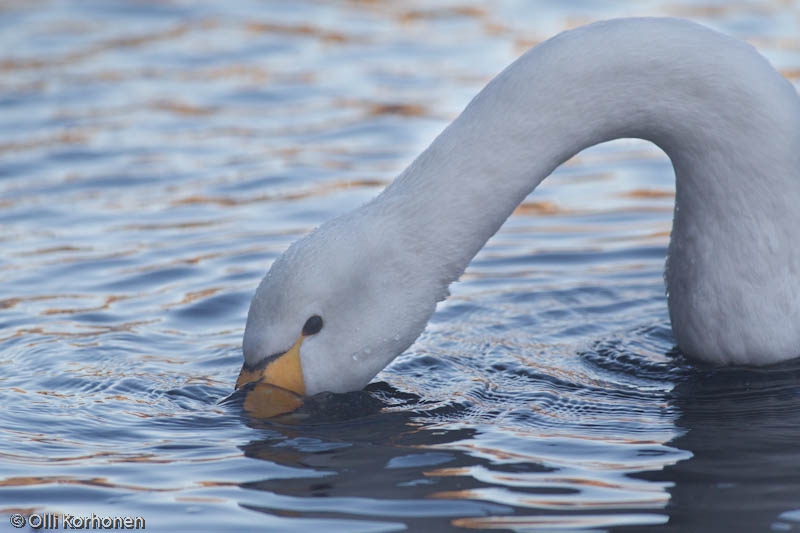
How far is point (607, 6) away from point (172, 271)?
838cm

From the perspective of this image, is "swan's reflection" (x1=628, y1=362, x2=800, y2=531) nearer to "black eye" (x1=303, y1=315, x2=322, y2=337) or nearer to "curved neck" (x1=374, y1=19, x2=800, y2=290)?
"curved neck" (x1=374, y1=19, x2=800, y2=290)

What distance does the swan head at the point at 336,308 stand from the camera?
6.21 meters

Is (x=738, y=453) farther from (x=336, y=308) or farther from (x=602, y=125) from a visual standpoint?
(x=336, y=308)

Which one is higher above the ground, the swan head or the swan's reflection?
the swan head

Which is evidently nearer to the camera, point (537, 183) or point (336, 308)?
point (336, 308)

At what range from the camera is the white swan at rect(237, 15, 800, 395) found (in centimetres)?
629

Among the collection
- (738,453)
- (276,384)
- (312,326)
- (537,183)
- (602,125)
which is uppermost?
(602,125)

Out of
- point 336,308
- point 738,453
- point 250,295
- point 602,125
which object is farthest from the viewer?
point 250,295

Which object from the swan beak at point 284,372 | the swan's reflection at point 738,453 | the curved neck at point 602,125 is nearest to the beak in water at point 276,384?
the swan beak at point 284,372

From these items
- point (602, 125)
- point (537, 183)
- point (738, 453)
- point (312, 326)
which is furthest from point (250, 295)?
point (738, 453)

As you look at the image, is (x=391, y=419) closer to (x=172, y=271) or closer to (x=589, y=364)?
(x=589, y=364)

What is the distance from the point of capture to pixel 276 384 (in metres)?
6.43

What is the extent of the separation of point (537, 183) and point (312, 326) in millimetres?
1183

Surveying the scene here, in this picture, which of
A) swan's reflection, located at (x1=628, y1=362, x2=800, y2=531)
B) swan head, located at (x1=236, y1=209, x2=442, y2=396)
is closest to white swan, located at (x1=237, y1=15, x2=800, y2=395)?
swan head, located at (x1=236, y1=209, x2=442, y2=396)
